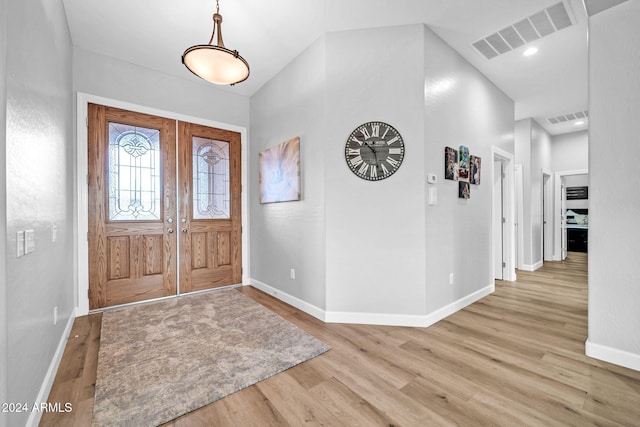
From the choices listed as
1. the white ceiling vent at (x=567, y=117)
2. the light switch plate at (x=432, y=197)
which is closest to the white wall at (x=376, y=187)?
the light switch plate at (x=432, y=197)

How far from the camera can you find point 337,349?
227 centimetres

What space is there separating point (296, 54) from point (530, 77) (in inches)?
127

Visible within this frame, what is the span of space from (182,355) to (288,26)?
3.20 metres

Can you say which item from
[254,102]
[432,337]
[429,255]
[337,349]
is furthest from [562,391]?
[254,102]

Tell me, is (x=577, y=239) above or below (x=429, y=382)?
above

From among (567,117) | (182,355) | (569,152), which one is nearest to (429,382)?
(182,355)

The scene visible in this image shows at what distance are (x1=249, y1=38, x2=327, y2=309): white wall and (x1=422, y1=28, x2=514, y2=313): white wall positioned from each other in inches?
42.8

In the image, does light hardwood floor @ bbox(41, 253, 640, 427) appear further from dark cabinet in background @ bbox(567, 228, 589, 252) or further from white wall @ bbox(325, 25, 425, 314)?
dark cabinet in background @ bbox(567, 228, 589, 252)

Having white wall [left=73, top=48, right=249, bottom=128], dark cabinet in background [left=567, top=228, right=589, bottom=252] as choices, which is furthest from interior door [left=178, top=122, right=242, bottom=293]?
dark cabinet in background [left=567, top=228, right=589, bottom=252]

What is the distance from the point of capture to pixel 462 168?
3.20 m

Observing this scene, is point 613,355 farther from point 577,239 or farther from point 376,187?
point 577,239

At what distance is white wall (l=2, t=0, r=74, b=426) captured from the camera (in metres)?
1.24

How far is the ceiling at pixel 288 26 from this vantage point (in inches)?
98.3

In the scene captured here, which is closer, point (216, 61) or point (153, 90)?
point (216, 61)
